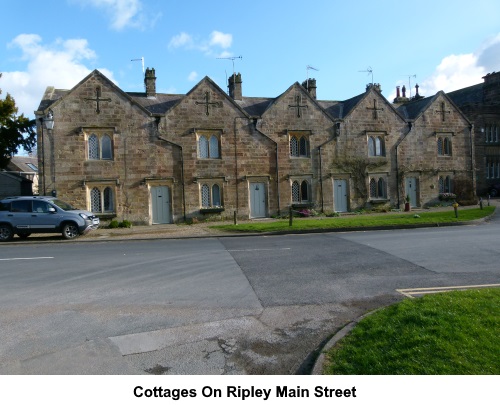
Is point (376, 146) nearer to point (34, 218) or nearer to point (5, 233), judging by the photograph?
point (34, 218)

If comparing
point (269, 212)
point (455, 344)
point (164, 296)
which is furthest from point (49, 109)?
point (455, 344)

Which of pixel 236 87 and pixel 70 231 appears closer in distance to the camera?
pixel 70 231

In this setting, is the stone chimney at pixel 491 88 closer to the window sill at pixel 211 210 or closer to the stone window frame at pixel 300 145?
the stone window frame at pixel 300 145

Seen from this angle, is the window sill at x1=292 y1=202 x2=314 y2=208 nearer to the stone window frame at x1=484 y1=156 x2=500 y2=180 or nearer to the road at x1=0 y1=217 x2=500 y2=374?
the road at x1=0 y1=217 x2=500 y2=374

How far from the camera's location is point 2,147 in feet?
106

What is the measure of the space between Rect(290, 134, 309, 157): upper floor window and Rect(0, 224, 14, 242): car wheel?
1715 cm

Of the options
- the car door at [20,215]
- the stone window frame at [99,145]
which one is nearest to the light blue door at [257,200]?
the stone window frame at [99,145]

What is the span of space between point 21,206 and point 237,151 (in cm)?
1276

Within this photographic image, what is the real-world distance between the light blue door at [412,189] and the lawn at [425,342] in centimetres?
2569

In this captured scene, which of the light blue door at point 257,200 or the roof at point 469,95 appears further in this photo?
the roof at point 469,95

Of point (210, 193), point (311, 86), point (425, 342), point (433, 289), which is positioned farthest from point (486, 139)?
point (425, 342)

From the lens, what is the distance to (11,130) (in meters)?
32.8

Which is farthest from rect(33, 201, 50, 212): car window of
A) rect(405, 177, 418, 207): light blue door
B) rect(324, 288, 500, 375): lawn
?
rect(405, 177, 418, 207): light blue door

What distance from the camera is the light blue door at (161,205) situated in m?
25.1
